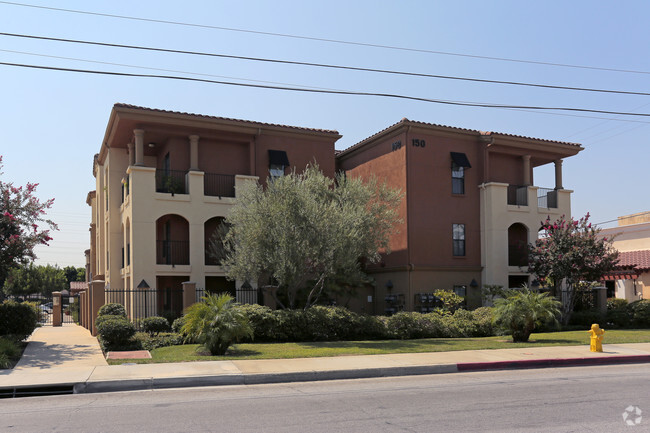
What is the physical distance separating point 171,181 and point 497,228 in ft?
47.4

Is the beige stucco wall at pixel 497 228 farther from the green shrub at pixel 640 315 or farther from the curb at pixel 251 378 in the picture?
the curb at pixel 251 378

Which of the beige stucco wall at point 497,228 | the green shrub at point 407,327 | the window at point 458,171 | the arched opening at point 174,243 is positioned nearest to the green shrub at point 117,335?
the arched opening at point 174,243

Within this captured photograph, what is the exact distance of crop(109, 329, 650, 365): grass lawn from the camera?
15.3 meters

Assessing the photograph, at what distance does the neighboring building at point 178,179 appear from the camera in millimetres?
23562

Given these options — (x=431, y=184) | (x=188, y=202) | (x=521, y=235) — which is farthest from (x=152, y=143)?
(x=521, y=235)

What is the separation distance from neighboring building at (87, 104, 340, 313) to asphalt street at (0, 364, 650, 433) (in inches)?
487

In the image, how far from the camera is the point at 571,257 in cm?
2398

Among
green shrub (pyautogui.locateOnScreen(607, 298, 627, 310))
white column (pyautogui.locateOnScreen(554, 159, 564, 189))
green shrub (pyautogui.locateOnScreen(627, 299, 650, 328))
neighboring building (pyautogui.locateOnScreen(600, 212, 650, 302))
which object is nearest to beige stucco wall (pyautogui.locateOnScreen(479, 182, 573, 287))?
white column (pyautogui.locateOnScreen(554, 159, 564, 189))

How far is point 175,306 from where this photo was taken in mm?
24938

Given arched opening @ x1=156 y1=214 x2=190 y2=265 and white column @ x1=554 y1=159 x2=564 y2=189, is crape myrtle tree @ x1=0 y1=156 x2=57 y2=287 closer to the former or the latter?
arched opening @ x1=156 y1=214 x2=190 y2=265

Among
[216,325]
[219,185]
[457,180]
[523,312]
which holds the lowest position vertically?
[523,312]

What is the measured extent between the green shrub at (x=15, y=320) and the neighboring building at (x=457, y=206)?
14434 mm

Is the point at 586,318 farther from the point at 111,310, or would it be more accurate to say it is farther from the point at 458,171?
the point at 111,310

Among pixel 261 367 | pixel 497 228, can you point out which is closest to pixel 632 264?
pixel 497 228
